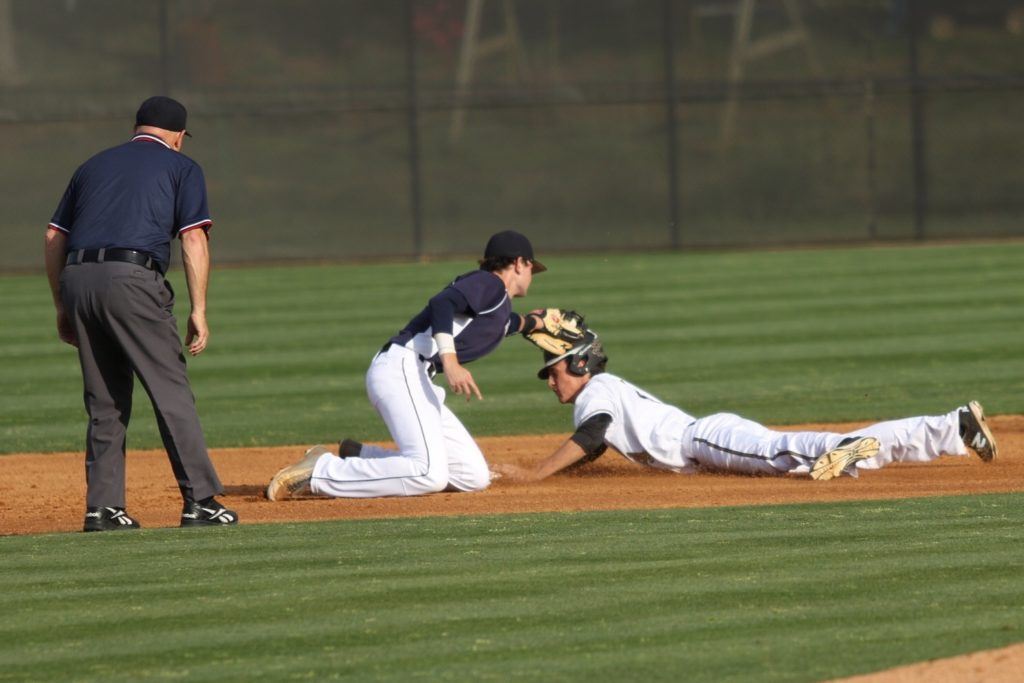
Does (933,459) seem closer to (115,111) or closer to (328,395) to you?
(328,395)

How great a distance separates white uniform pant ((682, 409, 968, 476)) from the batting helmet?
1.88 feet

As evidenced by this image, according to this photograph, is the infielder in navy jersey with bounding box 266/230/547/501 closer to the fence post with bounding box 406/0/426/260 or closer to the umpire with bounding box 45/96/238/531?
the umpire with bounding box 45/96/238/531

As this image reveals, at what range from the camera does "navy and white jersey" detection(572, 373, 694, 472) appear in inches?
315

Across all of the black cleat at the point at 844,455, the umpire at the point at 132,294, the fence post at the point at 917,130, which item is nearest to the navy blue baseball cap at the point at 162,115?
the umpire at the point at 132,294

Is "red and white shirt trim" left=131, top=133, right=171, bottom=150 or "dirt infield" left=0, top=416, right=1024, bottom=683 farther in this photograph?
"dirt infield" left=0, top=416, right=1024, bottom=683

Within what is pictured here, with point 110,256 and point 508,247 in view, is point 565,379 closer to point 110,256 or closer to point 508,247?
point 508,247

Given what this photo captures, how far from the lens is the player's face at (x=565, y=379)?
8078 mm

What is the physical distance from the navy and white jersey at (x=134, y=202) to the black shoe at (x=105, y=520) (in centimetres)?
105

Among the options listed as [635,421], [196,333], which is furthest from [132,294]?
[635,421]

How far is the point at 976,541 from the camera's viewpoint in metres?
5.96

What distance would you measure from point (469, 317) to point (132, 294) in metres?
1.68

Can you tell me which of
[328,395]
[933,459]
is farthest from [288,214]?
[933,459]

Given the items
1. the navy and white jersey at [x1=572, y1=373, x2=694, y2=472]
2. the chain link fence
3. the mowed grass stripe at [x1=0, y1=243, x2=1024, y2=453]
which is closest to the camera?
the navy and white jersey at [x1=572, y1=373, x2=694, y2=472]

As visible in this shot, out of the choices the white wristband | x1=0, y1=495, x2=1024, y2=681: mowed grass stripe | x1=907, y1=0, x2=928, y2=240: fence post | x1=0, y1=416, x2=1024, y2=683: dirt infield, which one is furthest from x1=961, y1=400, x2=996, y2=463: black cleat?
x1=907, y1=0, x2=928, y2=240: fence post
